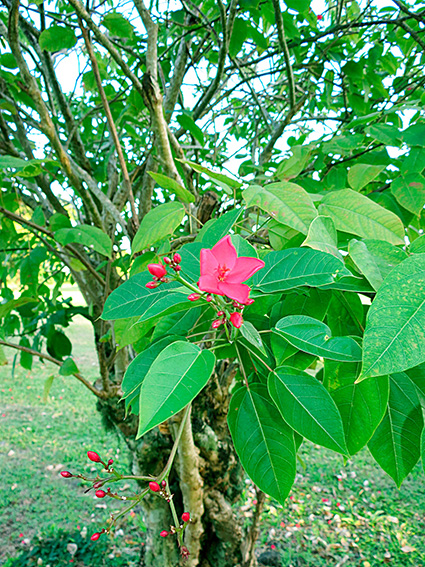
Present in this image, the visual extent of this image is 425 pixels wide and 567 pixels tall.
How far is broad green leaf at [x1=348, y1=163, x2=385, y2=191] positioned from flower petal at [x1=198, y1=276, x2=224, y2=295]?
604 mm

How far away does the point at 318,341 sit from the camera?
1.47 feet

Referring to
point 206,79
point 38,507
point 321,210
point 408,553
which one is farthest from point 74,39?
point 408,553

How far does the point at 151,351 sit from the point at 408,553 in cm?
271

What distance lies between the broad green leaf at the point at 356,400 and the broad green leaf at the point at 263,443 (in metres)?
0.08

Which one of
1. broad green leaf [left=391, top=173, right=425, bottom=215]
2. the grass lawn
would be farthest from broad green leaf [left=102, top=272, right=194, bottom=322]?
the grass lawn

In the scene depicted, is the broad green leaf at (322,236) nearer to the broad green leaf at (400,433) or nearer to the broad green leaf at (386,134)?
the broad green leaf at (400,433)

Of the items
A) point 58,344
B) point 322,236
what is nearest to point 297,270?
point 322,236

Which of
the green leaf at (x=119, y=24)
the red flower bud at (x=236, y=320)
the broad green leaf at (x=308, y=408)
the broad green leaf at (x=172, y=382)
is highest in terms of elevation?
the green leaf at (x=119, y=24)

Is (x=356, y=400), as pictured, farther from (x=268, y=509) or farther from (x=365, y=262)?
(x=268, y=509)

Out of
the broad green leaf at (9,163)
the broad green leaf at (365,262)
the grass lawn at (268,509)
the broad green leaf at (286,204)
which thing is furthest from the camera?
the grass lawn at (268,509)

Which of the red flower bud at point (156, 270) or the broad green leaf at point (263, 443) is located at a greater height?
the red flower bud at point (156, 270)

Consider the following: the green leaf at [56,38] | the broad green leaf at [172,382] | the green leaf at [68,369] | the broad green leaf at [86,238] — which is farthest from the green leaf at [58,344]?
the broad green leaf at [172,382]

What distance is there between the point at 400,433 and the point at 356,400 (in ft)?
0.24

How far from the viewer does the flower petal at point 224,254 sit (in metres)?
0.44
